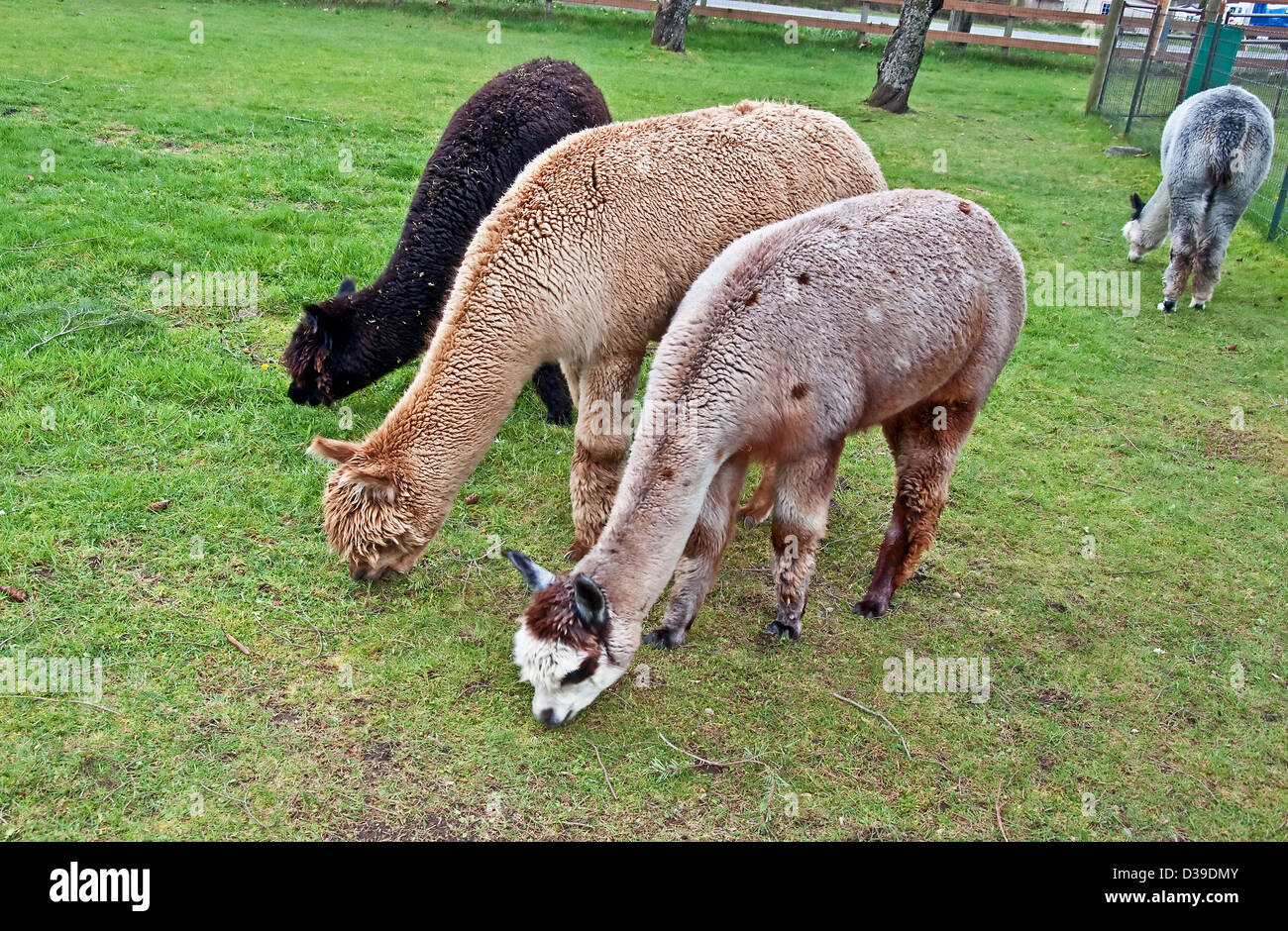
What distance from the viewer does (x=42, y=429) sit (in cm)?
613

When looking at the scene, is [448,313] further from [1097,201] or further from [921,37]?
[921,37]

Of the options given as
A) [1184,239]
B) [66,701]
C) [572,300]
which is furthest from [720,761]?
[1184,239]

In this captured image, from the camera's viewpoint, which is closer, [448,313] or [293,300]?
[448,313]

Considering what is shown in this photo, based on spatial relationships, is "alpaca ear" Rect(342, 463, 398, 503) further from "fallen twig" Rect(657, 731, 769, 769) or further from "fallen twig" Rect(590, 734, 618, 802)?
"fallen twig" Rect(657, 731, 769, 769)

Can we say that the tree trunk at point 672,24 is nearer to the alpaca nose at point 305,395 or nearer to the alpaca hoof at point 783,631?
the alpaca nose at point 305,395

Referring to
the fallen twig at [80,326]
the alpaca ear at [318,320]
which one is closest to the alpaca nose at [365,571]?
the alpaca ear at [318,320]

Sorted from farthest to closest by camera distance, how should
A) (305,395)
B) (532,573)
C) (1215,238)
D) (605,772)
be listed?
(1215,238) → (305,395) → (605,772) → (532,573)

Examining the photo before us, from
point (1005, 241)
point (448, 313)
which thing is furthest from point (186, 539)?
point (1005, 241)

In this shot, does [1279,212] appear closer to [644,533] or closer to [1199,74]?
[1199,74]

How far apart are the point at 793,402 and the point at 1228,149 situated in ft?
28.7

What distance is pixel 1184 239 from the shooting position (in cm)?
1051

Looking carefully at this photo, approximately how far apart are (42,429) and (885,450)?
20.4 feet

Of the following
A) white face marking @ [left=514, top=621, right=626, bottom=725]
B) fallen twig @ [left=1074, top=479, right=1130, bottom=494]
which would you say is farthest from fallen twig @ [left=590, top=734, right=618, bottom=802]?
fallen twig @ [left=1074, top=479, right=1130, bottom=494]

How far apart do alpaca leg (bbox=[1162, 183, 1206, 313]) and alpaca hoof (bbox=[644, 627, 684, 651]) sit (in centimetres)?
844
